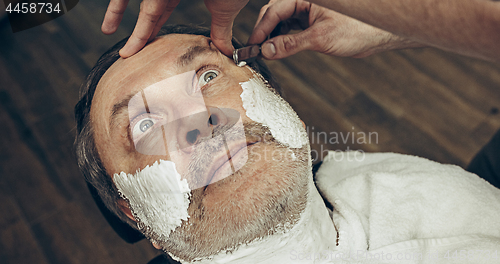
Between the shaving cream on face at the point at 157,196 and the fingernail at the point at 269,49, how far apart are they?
1.29 ft

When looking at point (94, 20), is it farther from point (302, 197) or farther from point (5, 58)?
point (302, 197)

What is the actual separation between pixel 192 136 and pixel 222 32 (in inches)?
10.6

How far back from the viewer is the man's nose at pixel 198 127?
0.65m

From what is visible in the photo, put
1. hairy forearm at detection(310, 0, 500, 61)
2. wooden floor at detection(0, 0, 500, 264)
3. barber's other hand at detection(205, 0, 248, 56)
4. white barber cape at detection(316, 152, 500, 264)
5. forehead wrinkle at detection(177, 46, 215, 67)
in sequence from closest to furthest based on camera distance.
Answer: hairy forearm at detection(310, 0, 500, 61), barber's other hand at detection(205, 0, 248, 56), forehead wrinkle at detection(177, 46, 215, 67), white barber cape at detection(316, 152, 500, 264), wooden floor at detection(0, 0, 500, 264)

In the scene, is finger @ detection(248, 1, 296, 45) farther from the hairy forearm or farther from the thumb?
the hairy forearm

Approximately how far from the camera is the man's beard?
64 centimetres

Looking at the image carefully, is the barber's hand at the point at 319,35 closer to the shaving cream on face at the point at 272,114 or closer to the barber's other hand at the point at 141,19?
the shaving cream on face at the point at 272,114

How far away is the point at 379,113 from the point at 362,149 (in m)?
0.21

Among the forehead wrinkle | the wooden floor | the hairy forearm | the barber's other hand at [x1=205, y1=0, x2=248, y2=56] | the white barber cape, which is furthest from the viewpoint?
the wooden floor

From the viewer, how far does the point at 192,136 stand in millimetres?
658

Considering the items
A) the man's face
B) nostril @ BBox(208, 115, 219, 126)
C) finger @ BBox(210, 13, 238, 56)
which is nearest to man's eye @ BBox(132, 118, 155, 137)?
the man's face

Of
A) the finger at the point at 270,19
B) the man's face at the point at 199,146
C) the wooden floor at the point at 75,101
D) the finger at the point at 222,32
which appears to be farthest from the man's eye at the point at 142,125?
the wooden floor at the point at 75,101

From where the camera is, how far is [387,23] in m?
0.43

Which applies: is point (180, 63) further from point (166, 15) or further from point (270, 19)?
point (270, 19)
